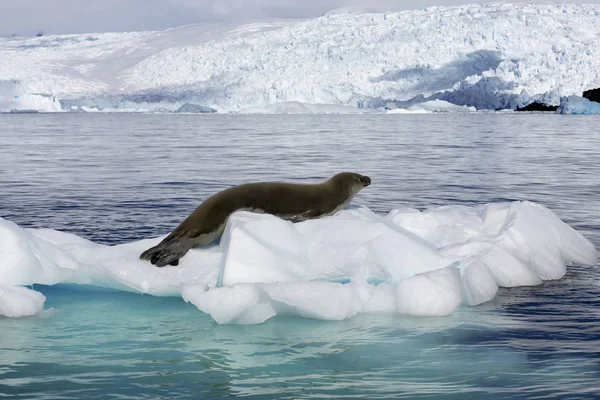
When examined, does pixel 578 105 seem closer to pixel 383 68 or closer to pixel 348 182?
pixel 383 68

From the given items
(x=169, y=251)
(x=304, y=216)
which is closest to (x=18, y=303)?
(x=169, y=251)

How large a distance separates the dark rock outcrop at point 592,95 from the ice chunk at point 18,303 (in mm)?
54990

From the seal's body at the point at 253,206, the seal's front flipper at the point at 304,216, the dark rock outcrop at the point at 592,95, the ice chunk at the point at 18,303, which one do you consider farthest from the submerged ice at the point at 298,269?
the dark rock outcrop at the point at 592,95

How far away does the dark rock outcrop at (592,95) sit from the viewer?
2167 inches

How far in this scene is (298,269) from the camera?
211 inches

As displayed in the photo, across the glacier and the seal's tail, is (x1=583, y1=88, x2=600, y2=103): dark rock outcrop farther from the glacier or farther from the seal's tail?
the seal's tail

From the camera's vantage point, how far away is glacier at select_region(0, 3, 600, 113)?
185 ft

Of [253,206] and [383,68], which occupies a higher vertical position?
[383,68]

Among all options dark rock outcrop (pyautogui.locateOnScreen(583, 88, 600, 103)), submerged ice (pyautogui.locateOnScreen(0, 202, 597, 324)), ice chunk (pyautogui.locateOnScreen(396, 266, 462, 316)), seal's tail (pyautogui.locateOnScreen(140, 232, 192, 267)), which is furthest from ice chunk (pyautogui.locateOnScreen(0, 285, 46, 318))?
dark rock outcrop (pyautogui.locateOnScreen(583, 88, 600, 103))

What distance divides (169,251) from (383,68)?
5607 cm

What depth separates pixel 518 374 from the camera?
12.7ft

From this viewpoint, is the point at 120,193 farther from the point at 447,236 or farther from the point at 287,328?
the point at 287,328

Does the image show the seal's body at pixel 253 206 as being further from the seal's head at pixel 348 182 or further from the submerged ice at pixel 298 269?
the submerged ice at pixel 298 269

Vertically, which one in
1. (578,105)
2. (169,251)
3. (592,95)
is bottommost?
(578,105)
